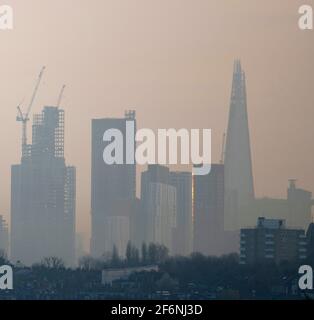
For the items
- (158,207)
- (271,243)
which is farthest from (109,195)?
(271,243)

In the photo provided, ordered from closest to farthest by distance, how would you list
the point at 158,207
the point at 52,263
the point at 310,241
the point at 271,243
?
the point at 310,241, the point at 271,243, the point at 52,263, the point at 158,207

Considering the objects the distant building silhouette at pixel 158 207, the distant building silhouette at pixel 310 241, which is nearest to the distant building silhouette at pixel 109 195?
the distant building silhouette at pixel 158 207

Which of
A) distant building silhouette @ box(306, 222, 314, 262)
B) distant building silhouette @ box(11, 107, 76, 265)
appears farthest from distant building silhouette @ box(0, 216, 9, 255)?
distant building silhouette @ box(306, 222, 314, 262)

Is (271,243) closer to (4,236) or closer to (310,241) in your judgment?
(310,241)

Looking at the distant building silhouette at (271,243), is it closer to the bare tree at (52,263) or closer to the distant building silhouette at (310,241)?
the distant building silhouette at (310,241)
